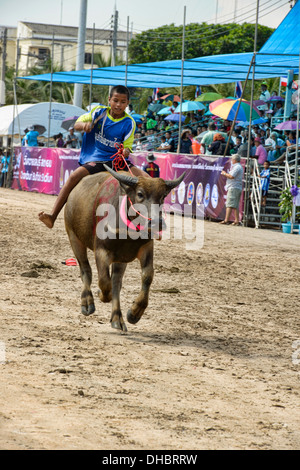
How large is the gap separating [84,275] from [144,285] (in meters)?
1.19

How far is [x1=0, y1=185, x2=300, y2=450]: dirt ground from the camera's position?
4262mm

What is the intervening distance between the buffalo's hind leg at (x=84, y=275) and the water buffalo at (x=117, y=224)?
0.4 inches

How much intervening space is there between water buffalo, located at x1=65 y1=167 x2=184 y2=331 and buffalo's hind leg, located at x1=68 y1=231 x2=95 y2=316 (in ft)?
0.03

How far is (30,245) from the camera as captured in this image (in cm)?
1275

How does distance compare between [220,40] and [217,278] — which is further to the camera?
[220,40]

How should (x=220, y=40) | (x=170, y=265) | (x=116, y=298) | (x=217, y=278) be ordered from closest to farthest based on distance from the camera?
(x=116, y=298) < (x=217, y=278) < (x=170, y=265) < (x=220, y=40)

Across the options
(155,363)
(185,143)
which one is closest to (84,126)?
(155,363)

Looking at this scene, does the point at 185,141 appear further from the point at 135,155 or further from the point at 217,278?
the point at 217,278

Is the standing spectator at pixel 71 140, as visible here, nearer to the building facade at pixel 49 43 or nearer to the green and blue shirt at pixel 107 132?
the green and blue shirt at pixel 107 132

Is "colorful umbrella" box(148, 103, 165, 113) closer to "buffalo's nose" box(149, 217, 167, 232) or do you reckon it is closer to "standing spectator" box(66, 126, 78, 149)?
"standing spectator" box(66, 126, 78, 149)

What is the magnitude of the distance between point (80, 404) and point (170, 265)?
23.5 ft

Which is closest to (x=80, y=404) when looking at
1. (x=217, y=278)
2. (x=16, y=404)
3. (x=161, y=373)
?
(x=16, y=404)

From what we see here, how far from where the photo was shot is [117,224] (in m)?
6.70

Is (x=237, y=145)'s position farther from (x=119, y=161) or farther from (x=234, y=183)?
(x=119, y=161)
